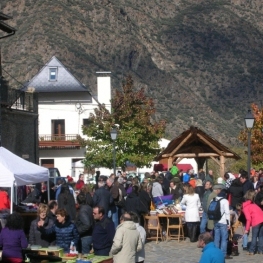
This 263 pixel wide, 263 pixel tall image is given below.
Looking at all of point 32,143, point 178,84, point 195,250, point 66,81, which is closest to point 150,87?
point 178,84

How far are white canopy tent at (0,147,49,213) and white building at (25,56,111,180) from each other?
4325 centimetres

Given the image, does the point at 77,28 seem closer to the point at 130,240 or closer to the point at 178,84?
the point at 178,84

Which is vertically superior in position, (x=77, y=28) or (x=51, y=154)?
(x=77, y=28)

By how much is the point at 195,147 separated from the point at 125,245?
23773 millimetres

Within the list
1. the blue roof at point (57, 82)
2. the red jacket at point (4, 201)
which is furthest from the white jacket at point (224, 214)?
the blue roof at point (57, 82)

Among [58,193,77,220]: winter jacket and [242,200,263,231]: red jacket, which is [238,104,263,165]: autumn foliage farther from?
[58,193,77,220]: winter jacket

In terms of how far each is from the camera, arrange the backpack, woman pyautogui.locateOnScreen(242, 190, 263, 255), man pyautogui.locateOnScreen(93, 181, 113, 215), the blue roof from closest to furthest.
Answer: the backpack
woman pyautogui.locateOnScreen(242, 190, 263, 255)
man pyautogui.locateOnScreen(93, 181, 113, 215)
the blue roof

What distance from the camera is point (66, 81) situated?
6844 cm

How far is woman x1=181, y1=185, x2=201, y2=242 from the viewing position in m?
22.4

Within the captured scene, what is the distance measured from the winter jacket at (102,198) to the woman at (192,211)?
2256 mm

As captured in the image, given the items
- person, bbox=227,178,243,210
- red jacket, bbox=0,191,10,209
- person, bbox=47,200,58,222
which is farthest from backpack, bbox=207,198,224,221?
person, bbox=227,178,243,210

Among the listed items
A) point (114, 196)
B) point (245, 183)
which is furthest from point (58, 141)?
point (114, 196)

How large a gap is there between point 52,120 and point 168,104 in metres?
52.1

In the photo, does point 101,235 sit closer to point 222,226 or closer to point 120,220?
point 120,220
